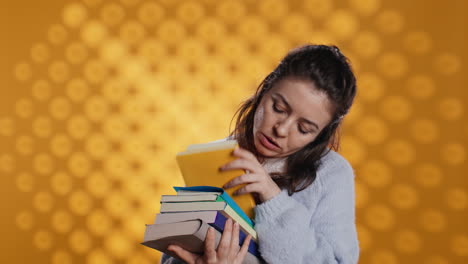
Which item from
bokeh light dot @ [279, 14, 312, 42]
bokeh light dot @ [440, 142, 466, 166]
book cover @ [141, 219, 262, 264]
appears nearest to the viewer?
book cover @ [141, 219, 262, 264]

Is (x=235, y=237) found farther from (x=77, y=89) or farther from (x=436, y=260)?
(x=77, y=89)

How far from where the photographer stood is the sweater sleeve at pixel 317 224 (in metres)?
0.87

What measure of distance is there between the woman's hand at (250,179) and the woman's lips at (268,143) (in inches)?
3.7

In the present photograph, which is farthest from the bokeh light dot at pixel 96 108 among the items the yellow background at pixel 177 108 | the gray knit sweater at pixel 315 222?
the gray knit sweater at pixel 315 222

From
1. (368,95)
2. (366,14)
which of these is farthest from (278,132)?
(366,14)

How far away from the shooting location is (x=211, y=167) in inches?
34.8

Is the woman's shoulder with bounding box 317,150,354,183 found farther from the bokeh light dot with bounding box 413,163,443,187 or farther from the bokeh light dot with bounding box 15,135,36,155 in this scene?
the bokeh light dot with bounding box 15,135,36,155

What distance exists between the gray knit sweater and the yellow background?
2.66ft

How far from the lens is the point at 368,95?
70.8 inches

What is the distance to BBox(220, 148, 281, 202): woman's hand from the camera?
2.82ft

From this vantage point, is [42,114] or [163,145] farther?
[42,114]

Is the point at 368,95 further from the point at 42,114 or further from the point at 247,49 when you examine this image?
the point at 42,114

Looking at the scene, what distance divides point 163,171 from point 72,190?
1.63 feet

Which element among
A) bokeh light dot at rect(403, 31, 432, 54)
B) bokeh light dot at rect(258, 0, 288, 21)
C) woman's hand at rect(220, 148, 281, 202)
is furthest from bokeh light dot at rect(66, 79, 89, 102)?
woman's hand at rect(220, 148, 281, 202)
